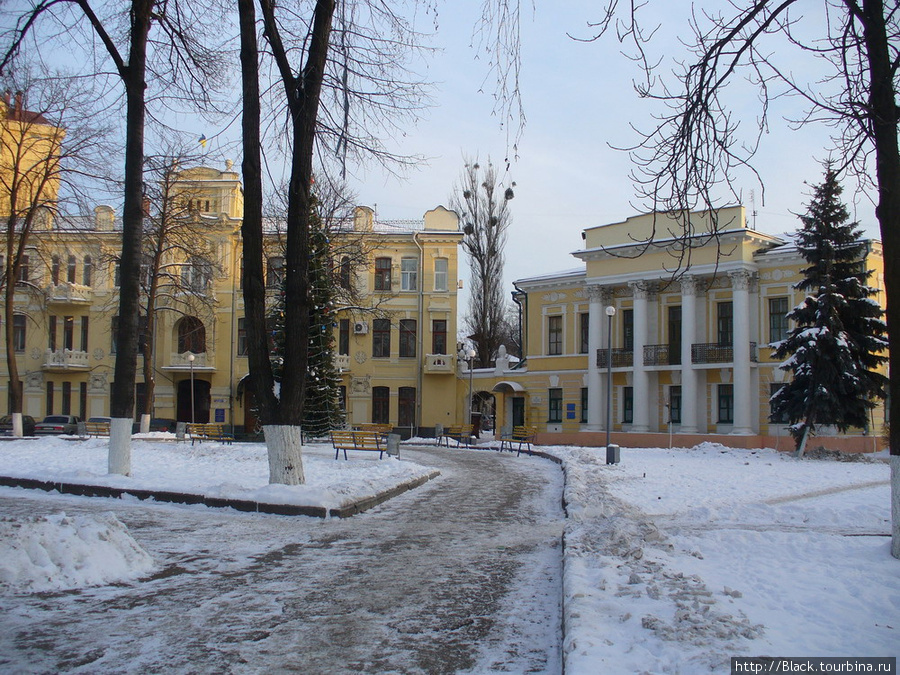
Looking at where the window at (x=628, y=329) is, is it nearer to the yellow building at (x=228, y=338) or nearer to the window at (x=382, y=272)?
the yellow building at (x=228, y=338)

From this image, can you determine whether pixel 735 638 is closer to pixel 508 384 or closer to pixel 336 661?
pixel 336 661

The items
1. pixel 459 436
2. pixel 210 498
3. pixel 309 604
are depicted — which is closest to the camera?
pixel 309 604

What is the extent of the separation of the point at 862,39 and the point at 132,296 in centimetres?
1227

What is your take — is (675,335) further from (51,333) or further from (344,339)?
(51,333)

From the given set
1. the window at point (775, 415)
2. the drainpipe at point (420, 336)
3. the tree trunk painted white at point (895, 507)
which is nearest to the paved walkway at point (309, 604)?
the tree trunk painted white at point (895, 507)

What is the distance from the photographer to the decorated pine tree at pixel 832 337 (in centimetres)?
2795

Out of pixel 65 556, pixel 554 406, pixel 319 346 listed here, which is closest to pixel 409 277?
pixel 554 406

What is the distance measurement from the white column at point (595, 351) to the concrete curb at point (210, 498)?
27195 mm

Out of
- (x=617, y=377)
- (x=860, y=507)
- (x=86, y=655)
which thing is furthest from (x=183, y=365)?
(x=86, y=655)

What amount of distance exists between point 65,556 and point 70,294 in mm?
43183

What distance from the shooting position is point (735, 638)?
15.6 ft

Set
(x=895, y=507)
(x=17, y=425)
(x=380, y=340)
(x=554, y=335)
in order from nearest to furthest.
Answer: (x=895, y=507)
(x=17, y=425)
(x=554, y=335)
(x=380, y=340)

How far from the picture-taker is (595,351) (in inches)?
1624

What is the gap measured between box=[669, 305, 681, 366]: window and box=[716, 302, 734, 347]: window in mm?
2114
